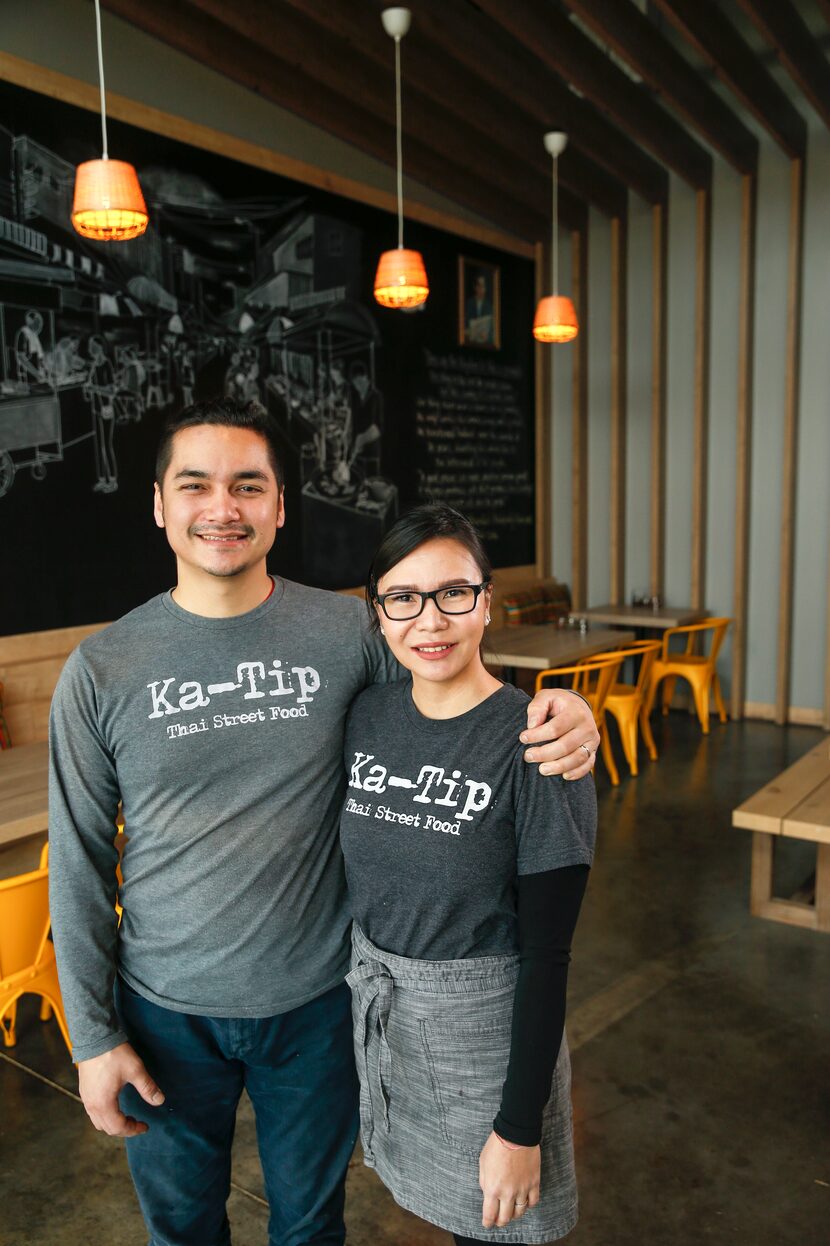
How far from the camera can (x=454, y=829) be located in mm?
1511

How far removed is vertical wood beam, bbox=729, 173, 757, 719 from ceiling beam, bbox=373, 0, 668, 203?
82 cm

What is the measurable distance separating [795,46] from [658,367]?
2.59 m

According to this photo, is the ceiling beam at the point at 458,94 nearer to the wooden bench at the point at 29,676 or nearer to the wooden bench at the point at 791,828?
the wooden bench at the point at 29,676

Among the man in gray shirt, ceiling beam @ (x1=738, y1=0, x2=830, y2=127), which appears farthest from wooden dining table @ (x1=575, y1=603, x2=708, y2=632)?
the man in gray shirt

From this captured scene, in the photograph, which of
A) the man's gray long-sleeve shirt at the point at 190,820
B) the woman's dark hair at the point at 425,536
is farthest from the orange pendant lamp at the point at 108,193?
the woman's dark hair at the point at 425,536

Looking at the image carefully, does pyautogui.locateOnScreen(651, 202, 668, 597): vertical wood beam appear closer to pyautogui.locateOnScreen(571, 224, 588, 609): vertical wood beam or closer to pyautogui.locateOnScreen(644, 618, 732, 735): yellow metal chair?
pyautogui.locateOnScreen(571, 224, 588, 609): vertical wood beam

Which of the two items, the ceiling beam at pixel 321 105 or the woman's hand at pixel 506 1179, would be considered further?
the ceiling beam at pixel 321 105

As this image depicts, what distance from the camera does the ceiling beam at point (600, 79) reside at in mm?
5680

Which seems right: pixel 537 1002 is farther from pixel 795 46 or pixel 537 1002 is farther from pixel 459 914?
pixel 795 46

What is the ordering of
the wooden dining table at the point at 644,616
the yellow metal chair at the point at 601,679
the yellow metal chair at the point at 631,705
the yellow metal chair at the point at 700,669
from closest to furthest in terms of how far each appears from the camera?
the yellow metal chair at the point at 601,679, the yellow metal chair at the point at 631,705, the yellow metal chair at the point at 700,669, the wooden dining table at the point at 644,616

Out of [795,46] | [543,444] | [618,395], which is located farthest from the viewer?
[543,444]

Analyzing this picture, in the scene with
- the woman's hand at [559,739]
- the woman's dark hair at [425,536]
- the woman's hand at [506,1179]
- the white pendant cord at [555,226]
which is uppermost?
the white pendant cord at [555,226]

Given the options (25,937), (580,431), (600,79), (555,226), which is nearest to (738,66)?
(600,79)

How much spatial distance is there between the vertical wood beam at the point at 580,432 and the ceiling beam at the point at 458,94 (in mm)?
503
